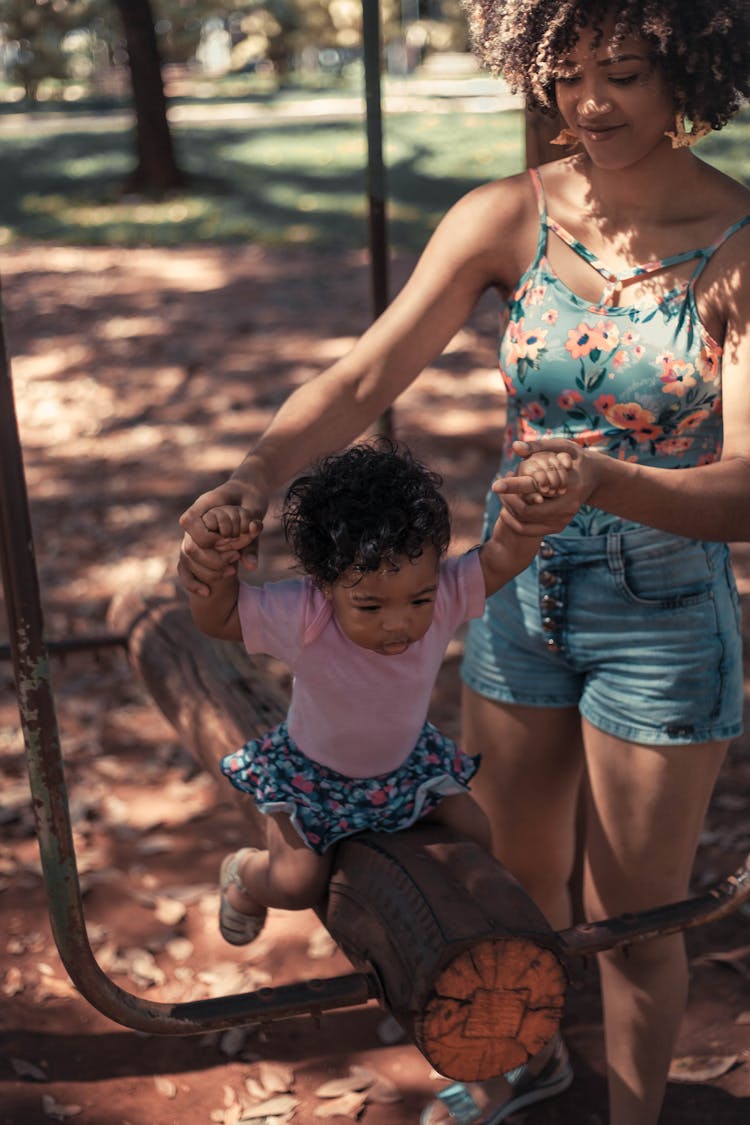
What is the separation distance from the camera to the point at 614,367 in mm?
2029

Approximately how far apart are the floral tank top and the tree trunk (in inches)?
396

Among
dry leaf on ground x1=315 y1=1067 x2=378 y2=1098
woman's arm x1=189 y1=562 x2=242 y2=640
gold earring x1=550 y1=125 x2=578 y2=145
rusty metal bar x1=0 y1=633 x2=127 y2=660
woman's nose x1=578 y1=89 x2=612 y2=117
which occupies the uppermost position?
woman's nose x1=578 y1=89 x2=612 y2=117

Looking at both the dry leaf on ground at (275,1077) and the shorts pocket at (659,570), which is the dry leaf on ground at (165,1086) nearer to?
the dry leaf on ground at (275,1077)

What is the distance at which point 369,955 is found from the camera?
198 centimetres

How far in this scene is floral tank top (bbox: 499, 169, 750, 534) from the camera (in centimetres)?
200

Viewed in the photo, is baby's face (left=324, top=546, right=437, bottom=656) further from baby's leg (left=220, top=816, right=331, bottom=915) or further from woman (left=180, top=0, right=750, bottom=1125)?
baby's leg (left=220, top=816, right=331, bottom=915)

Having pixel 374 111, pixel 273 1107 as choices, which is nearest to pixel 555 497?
pixel 374 111

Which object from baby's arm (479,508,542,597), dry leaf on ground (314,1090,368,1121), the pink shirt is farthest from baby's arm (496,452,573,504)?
dry leaf on ground (314,1090,368,1121)

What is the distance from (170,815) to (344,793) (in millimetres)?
1953

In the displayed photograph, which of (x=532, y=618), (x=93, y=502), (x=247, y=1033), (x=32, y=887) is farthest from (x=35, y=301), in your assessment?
(x=532, y=618)

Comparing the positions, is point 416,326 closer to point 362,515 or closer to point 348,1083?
point 362,515

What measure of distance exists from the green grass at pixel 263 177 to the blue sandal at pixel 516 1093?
818cm

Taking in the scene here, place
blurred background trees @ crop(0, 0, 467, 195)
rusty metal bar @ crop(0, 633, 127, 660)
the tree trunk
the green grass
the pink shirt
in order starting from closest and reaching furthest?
the pink shirt → rusty metal bar @ crop(0, 633, 127, 660) → the green grass → the tree trunk → blurred background trees @ crop(0, 0, 467, 195)

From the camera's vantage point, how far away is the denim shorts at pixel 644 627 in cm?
211
